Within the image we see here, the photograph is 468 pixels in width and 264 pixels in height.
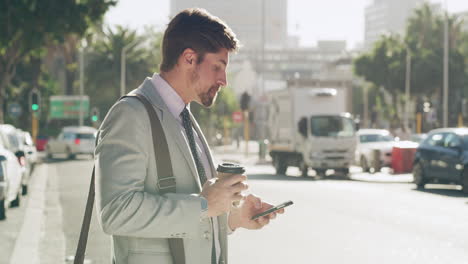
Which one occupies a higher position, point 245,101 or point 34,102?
point 245,101

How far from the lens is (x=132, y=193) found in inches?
109

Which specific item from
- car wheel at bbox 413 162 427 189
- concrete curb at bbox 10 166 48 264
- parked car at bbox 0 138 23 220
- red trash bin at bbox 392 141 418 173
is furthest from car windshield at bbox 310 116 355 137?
parked car at bbox 0 138 23 220

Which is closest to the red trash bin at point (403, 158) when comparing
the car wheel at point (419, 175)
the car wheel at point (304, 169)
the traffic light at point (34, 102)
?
the car wheel at point (304, 169)

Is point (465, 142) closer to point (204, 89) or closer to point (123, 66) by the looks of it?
point (204, 89)

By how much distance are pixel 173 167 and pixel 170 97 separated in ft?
1.01

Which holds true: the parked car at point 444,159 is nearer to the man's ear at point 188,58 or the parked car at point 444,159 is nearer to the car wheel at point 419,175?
the car wheel at point 419,175

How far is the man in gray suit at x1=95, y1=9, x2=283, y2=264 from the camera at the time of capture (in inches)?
110

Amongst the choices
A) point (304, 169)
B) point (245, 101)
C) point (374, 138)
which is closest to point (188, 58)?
point (304, 169)

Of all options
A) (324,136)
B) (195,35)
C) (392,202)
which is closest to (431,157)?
(392,202)

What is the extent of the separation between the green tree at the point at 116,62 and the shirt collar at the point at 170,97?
66045 mm

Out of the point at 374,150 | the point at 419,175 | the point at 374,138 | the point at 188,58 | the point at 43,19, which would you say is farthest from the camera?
the point at 374,138

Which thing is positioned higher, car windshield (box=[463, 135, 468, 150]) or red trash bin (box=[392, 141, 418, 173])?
car windshield (box=[463, 135, 468, 150])

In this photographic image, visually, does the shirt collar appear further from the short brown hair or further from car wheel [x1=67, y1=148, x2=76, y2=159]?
car wheel [x1=67, y1=148, x2=76, y2=159]

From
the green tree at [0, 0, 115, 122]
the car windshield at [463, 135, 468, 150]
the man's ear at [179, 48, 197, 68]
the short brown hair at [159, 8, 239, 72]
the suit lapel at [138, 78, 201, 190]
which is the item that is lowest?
the car windshield at [463, 135, 468, 150]
